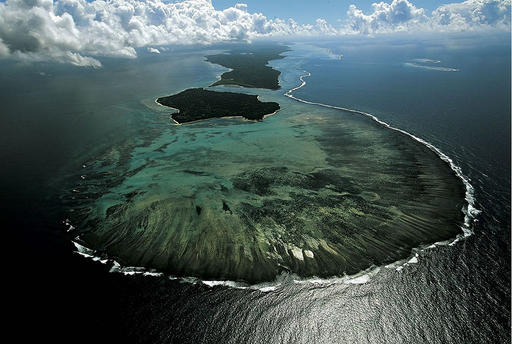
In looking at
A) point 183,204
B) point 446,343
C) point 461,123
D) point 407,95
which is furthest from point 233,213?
point 407,95

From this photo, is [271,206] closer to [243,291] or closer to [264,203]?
[264,203]

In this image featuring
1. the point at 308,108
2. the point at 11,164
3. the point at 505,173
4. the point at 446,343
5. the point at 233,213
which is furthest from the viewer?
the point at 308,108

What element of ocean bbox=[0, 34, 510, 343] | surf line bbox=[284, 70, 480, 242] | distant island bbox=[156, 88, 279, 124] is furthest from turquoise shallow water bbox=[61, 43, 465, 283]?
distant island bbox=[156, 88, 279, 124]

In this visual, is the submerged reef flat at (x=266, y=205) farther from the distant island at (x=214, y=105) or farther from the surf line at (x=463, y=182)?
the distant island at (x=214, y=105)

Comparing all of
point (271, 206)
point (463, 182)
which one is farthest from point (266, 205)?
point (463, 182)

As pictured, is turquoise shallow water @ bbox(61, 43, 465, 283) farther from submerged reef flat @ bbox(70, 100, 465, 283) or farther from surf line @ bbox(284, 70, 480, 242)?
surf line @ bbox(284, 70, 480, 242)

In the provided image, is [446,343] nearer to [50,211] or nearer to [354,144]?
[354,144]
